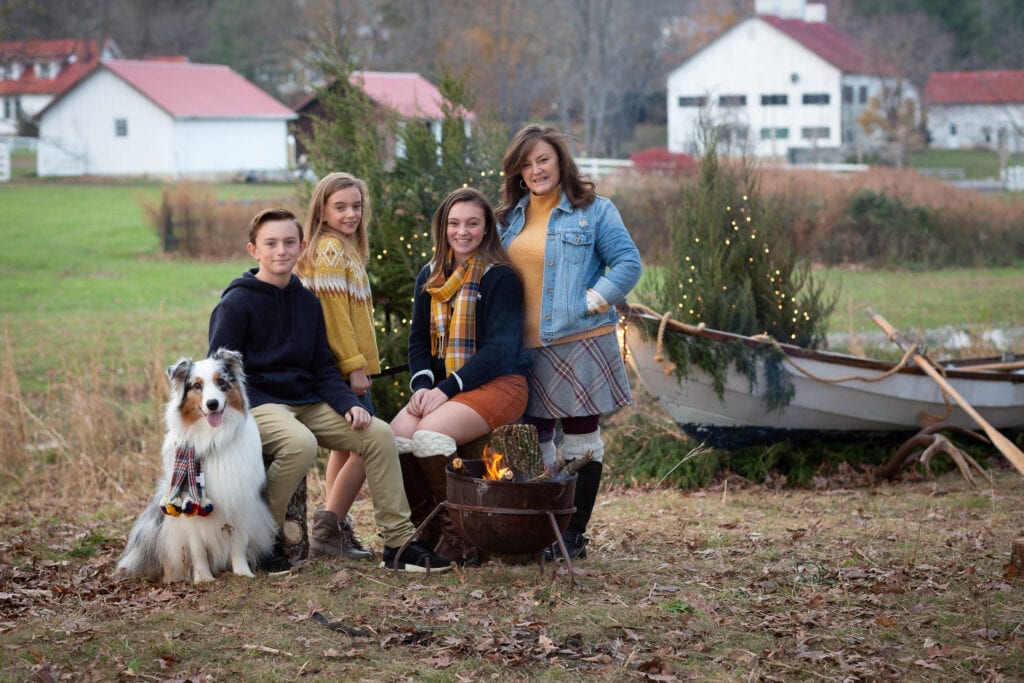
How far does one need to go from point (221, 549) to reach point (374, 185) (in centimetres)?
417

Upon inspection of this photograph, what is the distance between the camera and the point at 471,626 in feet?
17.0

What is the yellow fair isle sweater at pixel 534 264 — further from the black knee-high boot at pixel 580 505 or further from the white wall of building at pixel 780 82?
→ the white wall of building at pixel 780 82

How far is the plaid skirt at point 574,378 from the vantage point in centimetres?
596

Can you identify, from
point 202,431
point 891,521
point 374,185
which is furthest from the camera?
point 374,185

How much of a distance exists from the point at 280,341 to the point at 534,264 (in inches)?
50.1

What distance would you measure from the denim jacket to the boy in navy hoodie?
993mm

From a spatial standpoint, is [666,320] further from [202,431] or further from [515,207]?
[202,431]

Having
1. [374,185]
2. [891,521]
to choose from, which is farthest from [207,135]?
[891,521]

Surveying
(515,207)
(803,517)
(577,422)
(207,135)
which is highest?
(207,135)

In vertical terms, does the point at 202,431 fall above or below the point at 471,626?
above

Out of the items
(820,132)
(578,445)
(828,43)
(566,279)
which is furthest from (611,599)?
(828,43)

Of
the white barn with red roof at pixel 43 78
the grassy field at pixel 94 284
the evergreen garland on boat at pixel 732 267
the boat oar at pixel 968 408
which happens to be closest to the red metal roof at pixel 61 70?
the white barn with red roof at pixel 43 78

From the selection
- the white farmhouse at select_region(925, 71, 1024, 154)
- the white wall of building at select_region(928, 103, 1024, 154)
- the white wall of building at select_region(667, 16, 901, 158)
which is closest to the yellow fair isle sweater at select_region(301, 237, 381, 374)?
the white farmhouse at select_region(925, 71, 1024, 154)

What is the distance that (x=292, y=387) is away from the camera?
601cm
